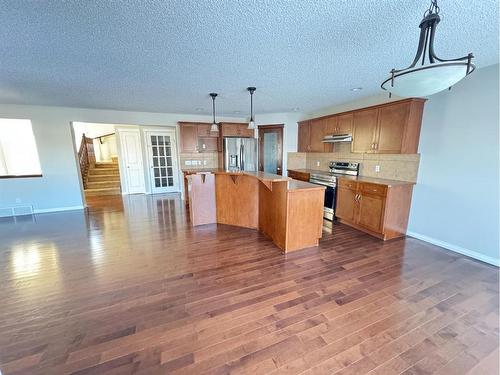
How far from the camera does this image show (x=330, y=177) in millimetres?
4137

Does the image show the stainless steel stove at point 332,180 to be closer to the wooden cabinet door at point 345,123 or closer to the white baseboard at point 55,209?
the wooden cabinet door at point 345,123

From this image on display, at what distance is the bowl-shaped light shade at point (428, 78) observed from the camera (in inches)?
46.1

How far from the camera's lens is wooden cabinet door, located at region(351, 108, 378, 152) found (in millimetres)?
3660

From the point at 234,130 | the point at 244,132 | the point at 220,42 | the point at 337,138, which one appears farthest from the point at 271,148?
the point at 220,42

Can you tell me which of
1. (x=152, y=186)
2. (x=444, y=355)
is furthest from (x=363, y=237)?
(x=152, y=186)

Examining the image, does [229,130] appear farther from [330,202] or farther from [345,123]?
[330,202]

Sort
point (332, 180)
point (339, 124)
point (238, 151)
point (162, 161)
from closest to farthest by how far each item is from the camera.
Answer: point (332, 180) → point (339, 124) → point (238, 151) → point (162, 161)

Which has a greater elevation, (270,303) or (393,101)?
(393,101)

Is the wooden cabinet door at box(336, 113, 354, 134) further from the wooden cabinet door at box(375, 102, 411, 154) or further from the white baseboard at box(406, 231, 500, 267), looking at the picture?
the white baseboard at box(406, 231, 500, 267)

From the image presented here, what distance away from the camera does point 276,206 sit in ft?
10.2

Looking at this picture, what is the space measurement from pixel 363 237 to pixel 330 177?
4.15 feet

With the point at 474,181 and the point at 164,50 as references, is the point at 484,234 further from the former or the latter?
the point at 164,50

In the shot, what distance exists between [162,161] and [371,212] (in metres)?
6.07

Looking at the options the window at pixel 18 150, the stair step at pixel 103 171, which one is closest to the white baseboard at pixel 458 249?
the window at pixel 18 150
